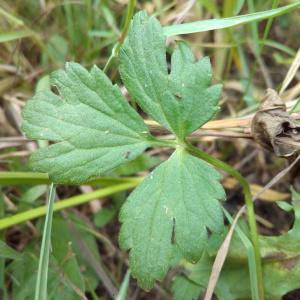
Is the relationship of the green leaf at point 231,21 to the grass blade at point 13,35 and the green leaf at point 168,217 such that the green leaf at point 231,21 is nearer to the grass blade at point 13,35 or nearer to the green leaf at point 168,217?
the green leaf at point 168,217

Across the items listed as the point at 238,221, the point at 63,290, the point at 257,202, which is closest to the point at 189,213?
the point at 238,221

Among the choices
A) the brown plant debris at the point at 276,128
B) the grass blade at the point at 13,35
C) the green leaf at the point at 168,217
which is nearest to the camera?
the green leaf at the point at 168,217

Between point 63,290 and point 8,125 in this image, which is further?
point 8,125

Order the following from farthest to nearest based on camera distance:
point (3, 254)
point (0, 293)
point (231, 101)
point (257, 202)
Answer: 1. point (231, 101)
2. point (257, 202)
3. point (0, 293)
4. point (3, 254)

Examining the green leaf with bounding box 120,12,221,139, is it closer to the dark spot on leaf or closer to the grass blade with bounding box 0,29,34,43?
the dark spot on leaf

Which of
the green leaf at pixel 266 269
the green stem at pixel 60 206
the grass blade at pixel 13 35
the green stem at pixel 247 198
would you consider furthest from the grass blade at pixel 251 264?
the grass blade at pixel 13 35

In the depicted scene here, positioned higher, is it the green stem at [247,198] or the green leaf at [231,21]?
the green leaf at [231,21]

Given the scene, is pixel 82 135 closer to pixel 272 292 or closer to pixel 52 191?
pixel 52 191

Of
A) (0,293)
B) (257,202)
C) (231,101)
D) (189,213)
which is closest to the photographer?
(189,213)
